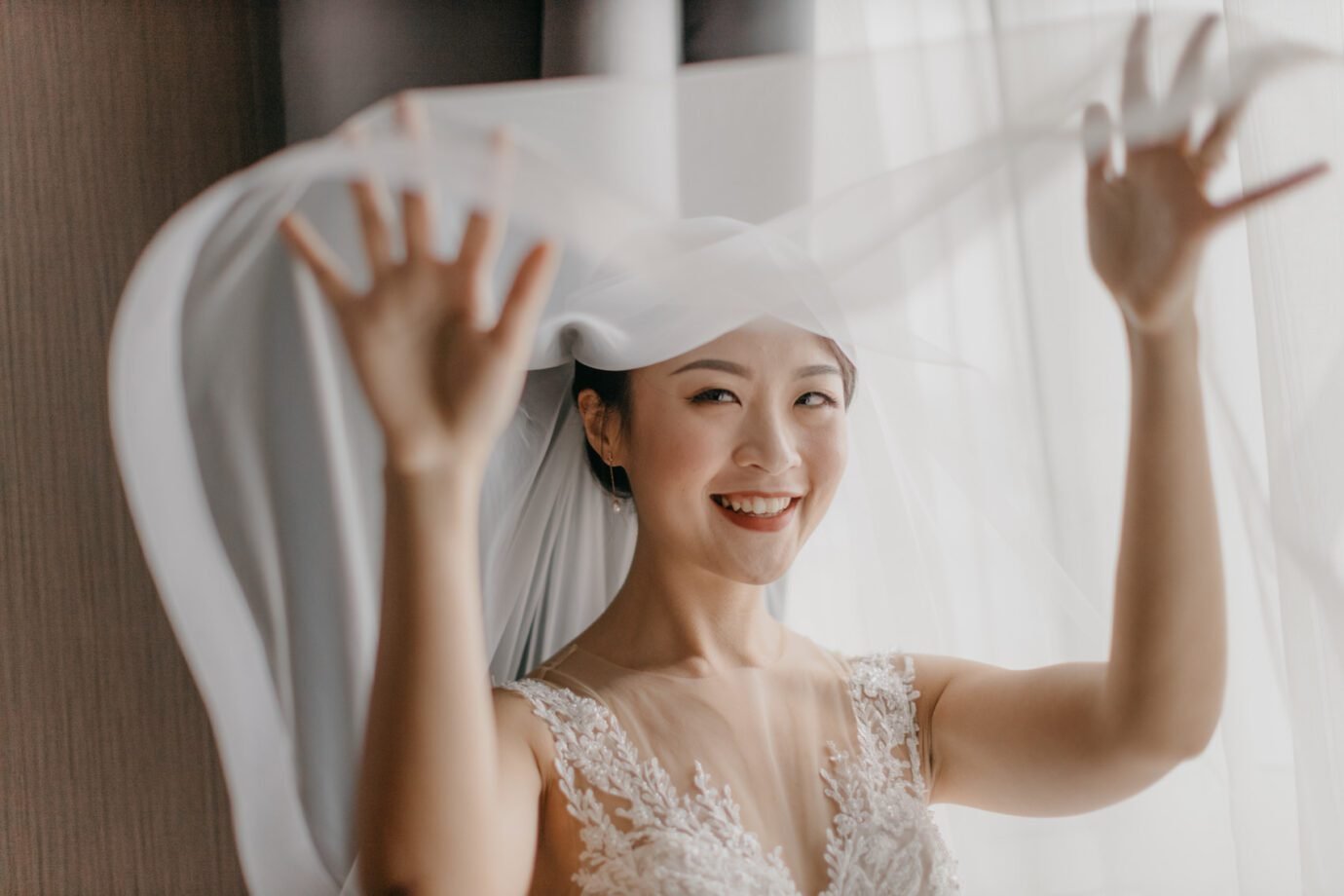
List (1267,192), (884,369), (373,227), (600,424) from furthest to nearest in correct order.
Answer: (600,424), (884,369), (1267,192), (373,227)

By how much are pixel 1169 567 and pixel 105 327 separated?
0.93 metres

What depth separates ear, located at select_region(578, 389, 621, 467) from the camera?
98 centimetres

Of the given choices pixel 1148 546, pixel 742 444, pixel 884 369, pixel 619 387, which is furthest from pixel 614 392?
pixel 1148 546

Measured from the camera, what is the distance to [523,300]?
2.11 feet

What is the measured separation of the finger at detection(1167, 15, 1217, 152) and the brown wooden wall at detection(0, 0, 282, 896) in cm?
83

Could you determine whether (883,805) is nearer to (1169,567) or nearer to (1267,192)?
(1169,567)

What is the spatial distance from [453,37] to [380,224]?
0.52 meters

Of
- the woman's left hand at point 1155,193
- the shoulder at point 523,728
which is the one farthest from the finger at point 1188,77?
the shoulder at point 523,728

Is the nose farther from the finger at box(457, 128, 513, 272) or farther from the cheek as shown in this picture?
Answer: the finger at box(457, 128, 513, 272)

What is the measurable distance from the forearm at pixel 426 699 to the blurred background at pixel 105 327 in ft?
1.44

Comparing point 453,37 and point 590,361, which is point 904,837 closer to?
point 590,361

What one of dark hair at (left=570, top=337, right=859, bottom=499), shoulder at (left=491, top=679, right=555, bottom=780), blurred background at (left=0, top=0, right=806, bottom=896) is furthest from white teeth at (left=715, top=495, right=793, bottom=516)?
blurred background at (left=0, top=0, right=806, bottom=896)

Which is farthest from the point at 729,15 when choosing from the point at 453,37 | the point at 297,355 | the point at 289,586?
the point at 289,586

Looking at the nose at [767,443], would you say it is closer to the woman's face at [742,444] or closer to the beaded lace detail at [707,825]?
the woman's face at [742,444]
